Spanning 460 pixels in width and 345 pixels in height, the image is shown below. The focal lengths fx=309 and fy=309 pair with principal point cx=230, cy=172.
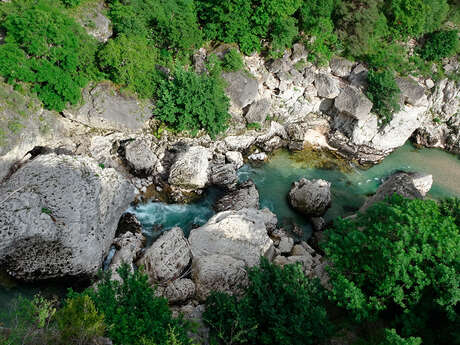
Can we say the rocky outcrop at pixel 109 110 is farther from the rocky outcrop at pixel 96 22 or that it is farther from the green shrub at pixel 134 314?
the green shrub at pixel 134 314

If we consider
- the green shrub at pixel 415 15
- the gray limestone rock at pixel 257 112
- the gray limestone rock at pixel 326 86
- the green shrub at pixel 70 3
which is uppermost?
the green shrub at pixel 415 15

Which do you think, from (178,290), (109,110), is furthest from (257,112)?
(178,290)

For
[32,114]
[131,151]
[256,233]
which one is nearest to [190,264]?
[256,233]

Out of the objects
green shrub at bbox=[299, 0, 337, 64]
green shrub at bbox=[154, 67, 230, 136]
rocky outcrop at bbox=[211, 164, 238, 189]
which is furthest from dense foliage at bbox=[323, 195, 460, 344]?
green shrub at bbox=[299, 0, 337, 64]

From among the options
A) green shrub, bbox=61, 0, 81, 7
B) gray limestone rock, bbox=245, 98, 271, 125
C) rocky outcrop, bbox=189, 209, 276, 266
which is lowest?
rocky outcrop, bbox=189, 209, 276, 266

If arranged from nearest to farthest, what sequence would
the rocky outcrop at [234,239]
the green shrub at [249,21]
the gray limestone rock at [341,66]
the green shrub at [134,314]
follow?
the green shrub at [134,314], the rocky outcrop at [234,239], the green shrub at [249,21], the gray limestone rock at [341,66]

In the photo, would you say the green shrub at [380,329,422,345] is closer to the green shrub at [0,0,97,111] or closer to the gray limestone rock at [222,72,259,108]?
the gray limestone rock at [222,72,259,108]

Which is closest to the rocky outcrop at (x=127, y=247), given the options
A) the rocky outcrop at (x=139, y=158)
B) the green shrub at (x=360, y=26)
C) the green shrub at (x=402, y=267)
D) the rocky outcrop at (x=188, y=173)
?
the rocky outcrop at (x=188, y=173)
